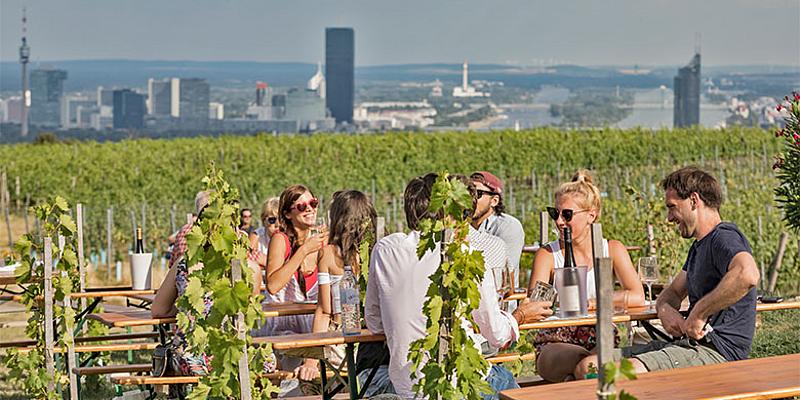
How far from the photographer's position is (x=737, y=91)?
6855 inches

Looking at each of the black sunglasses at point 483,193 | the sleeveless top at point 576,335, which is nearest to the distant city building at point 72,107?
the black sunglasses at point 483,193

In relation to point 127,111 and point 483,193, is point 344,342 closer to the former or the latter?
point 483,193

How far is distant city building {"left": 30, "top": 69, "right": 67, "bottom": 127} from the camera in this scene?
19112 cm

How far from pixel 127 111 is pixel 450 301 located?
574 ft

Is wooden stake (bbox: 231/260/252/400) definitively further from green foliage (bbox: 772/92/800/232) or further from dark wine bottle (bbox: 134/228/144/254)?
green foliage (bbox: 772/92/800/232)

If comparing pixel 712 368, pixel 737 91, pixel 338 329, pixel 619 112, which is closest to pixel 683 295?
pixel 712 368

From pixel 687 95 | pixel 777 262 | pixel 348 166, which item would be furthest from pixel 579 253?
pixel 687 95

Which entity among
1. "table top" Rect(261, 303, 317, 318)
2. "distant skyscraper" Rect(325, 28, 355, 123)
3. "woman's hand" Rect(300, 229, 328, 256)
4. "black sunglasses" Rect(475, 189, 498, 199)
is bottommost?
"table top" Rect(261, 303, 317, 318)

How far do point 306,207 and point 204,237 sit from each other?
6.17ft

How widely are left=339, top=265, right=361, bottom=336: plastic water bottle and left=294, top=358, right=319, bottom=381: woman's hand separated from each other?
3.02ft

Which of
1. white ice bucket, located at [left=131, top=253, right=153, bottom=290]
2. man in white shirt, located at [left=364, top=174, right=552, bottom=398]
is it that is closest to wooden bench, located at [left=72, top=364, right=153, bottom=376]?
white ice bucket, located at [left=131, top=253, right=153, bottom=290]

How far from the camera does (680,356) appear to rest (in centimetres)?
436

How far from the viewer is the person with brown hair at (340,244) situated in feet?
17.6

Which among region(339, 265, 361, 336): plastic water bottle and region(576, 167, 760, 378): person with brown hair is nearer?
region(576, 167, 760, 378): person with brown hair
